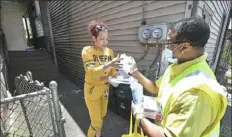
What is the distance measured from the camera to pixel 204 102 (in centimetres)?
111

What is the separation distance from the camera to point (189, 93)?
1.14 m

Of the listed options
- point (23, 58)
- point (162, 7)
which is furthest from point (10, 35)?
point (162, 7)

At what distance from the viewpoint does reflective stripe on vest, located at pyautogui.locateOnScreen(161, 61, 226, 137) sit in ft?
3.77

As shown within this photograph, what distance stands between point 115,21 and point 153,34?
1566 millimetres

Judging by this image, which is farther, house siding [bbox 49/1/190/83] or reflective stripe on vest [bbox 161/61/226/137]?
house siding [bbox 49/1/190/83]

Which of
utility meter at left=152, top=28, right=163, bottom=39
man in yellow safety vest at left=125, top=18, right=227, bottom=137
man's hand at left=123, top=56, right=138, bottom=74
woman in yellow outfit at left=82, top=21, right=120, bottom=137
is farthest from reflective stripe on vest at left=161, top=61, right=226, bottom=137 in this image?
utility meter at left=152, top=28, right=163, bottom=39

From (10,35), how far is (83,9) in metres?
6.52

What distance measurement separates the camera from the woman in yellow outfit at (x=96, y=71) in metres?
2.47

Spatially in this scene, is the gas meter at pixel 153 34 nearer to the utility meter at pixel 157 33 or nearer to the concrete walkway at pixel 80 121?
the utility meter at pixel 157 33

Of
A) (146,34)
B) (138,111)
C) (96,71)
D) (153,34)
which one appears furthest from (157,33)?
(138,111)

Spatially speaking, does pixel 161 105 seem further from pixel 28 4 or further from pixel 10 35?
pixel 28 4

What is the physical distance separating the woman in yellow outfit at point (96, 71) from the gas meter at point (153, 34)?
3.63 feet

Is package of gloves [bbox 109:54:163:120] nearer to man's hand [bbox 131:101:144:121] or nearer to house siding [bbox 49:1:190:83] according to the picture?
man's hand [bbox 131:101:144:121]

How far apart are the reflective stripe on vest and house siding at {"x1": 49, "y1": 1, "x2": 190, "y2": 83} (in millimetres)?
2165
